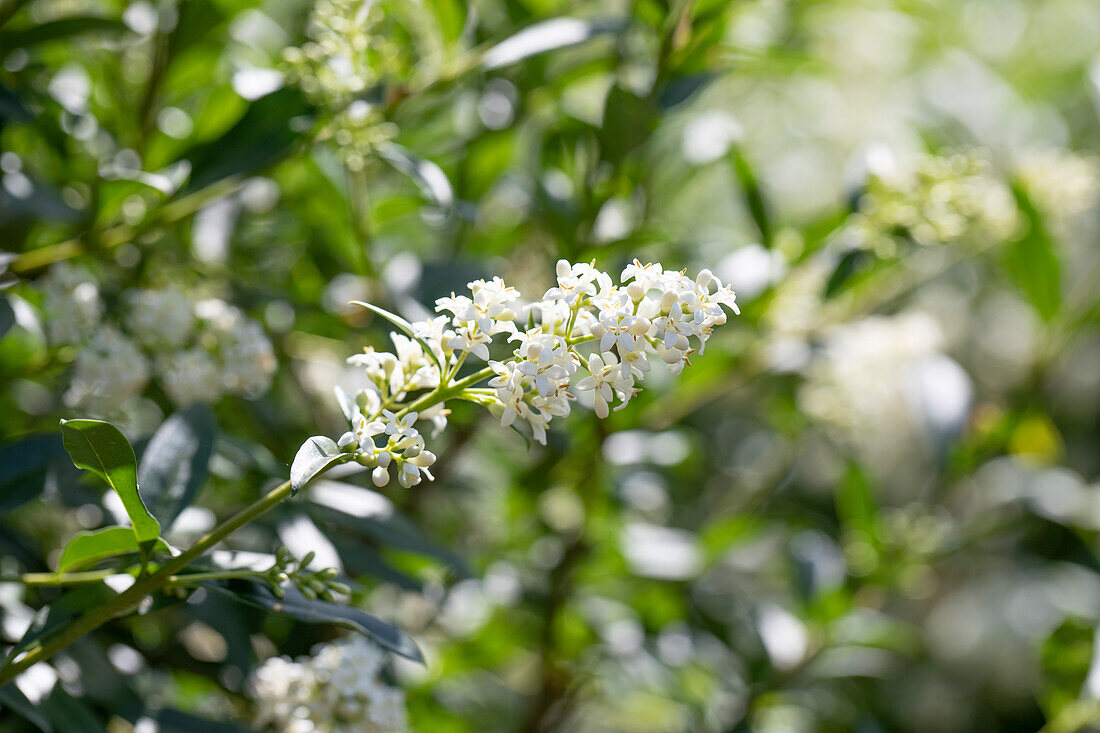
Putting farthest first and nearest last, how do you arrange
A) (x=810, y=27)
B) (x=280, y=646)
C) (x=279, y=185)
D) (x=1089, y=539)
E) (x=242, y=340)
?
1. (x=810, y=27)
2. (x=1089, y=539)
3. (x=279, y=185)
4. (x=280, y=646)
5. (x=242, y=340)

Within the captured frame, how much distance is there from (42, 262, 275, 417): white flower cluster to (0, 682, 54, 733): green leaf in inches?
13.4

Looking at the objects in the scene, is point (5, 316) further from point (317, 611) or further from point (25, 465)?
point (317, 611)

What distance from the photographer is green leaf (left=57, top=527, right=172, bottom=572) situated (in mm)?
664

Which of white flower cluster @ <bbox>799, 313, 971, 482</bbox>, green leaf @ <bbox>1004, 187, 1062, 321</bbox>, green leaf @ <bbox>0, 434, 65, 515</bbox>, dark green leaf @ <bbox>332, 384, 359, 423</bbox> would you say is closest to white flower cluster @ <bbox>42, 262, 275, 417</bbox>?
green leaf @ <bbox>0, 434, 65, 515</bbox>

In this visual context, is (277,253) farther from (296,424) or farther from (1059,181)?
(1059,181)

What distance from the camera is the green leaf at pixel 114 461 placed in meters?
0.61

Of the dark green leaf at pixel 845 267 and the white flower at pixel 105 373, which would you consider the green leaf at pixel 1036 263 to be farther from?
the white flower at pixel 105 373

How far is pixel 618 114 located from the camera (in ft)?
3.41

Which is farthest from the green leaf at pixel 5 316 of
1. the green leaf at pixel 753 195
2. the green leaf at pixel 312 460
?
the green leaf at pixel 753 195

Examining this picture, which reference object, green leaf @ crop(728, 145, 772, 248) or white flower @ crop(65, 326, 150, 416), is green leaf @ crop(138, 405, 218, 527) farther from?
green leaf @ crop(728, 145, 772, 248)

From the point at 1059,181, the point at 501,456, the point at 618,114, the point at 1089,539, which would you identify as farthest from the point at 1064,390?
the point at 618,114

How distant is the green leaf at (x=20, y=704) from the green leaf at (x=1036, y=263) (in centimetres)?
138

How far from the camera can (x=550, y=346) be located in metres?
0.61

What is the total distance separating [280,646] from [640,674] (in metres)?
0.60
